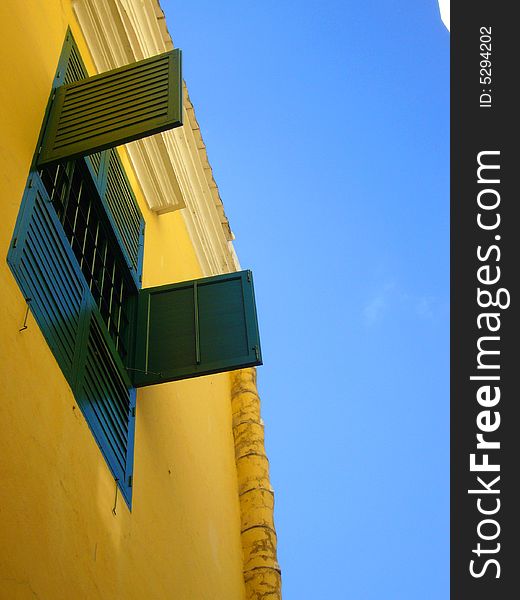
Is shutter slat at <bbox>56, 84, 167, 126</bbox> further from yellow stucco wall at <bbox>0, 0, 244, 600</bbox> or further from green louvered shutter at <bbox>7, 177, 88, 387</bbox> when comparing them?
green louvered shutter at <bbox>7, 177, 88, 387</bbox>

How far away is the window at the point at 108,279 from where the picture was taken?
491cm

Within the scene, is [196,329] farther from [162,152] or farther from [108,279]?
[162,152]

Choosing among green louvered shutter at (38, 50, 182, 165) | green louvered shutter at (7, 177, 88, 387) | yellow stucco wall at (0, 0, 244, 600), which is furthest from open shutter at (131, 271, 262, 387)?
green louvered shutter at (38, 50, 182, 165)

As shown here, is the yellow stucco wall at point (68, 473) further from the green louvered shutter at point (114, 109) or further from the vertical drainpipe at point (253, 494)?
the vertical drainpipe at point (253, 494)

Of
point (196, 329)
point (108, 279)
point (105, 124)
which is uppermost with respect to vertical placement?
point (105, 124)

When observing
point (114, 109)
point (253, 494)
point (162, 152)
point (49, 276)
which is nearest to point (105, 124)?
point (114, 109)

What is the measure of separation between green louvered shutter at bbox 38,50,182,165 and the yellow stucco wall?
6.1 inches

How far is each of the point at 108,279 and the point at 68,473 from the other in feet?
7.45

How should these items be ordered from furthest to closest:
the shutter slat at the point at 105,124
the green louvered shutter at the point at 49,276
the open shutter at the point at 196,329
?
the open shutter at the point at 196,329
the shutter slat at the point at 105,124
the green louvered shutter at the point at 49,276

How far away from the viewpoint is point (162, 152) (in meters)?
8.59

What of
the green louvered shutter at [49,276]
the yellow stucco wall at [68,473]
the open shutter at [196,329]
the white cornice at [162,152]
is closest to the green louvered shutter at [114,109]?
the yellow stucco wall at [68,473]

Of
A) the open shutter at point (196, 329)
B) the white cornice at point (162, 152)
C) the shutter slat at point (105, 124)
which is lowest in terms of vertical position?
the open shutter at point (196, 329)

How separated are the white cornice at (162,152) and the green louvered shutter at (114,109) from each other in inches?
61.3

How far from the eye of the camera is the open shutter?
623cm
